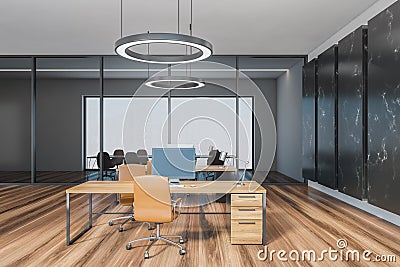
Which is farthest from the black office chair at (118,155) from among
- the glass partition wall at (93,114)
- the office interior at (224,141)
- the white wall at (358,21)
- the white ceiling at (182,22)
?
the white wall at (358,21)

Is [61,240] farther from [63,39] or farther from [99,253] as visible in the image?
[63,39]

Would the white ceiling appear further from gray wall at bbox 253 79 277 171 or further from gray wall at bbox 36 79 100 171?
gray wall at bbox 36 79 100 171

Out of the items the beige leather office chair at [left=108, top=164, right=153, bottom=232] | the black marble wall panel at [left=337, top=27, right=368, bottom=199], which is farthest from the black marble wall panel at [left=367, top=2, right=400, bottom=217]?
the beige leather office chair at [left=108, top=164, right=153, bottom=232]

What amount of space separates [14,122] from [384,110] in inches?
437

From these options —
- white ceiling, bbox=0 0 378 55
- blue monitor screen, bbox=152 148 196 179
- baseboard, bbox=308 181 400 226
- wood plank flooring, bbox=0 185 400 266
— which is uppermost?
white ceiling, bbox=0 0 378 55

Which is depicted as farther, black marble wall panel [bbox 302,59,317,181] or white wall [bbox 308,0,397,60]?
black marble wall panel [bbox 302,59,317,181]

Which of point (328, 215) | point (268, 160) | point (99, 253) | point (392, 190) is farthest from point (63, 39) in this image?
point (268, 160)

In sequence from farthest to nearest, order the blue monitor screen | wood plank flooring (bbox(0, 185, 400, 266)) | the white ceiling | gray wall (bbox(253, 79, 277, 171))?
gray wall (bbox(253, 79, 277, 171)) → the white ceiling → the blue monitor screen → wood plank flooring (bbox(0, 185, 400, 266))

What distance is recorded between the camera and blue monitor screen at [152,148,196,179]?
13.1ft

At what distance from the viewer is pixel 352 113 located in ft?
17.9

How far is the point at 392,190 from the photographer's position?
14.0 ft

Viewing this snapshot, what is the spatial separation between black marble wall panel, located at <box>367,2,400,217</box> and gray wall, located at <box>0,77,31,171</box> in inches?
413

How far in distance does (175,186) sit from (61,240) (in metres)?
1.28

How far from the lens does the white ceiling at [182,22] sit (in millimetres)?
5391
